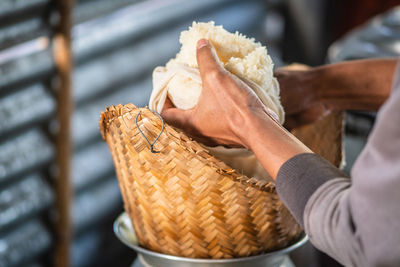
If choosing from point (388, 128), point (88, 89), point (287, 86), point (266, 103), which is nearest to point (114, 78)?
point (88, 89)

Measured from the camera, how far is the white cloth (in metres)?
0.88

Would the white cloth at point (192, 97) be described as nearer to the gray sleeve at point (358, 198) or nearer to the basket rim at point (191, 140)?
the basket rim at point (191, 140)

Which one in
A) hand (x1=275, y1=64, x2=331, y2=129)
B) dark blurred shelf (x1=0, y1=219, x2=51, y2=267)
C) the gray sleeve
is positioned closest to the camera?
the gray sleeve

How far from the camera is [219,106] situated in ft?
2.70

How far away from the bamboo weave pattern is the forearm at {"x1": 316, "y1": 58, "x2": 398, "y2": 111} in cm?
38

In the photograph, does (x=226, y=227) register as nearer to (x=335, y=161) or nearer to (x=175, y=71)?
(x=175, y=71)

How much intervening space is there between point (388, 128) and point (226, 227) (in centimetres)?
38

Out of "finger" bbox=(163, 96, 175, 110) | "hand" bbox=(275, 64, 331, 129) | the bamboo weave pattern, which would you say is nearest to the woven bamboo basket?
the bamboo weave pattern

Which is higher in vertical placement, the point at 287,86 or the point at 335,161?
the point at 287,86

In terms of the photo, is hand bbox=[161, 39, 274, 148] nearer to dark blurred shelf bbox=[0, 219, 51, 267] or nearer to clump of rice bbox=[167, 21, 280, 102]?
clump of rice bbox=[167, 21, 280, 102]

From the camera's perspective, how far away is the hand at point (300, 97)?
1.10m

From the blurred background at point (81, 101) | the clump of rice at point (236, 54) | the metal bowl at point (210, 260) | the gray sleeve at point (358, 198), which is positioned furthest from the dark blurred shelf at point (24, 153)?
the gray sleeve at point (358, 198)

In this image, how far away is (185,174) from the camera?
0.82 m

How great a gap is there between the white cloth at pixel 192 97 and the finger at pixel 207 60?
0.12 feet
